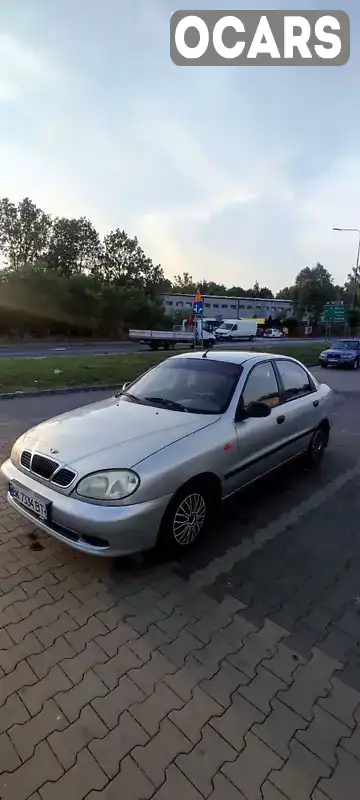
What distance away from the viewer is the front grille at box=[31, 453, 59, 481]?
2.83 metres

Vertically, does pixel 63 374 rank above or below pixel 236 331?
below

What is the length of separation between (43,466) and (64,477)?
257 millimetres

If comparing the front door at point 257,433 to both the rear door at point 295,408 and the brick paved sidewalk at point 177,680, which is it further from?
the brick paved sidewalk at point 177,680

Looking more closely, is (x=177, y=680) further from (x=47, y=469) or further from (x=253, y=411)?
(x=253, y=411)

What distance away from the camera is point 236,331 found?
41438 millimetres

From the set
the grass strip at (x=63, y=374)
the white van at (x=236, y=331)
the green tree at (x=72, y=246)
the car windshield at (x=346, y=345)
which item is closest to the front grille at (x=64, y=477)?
the grass strip at (x=63, y=374)

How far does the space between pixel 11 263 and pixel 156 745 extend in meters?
46.2

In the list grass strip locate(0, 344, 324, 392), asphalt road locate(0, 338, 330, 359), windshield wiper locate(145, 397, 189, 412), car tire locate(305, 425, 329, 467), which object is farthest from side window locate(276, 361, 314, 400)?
asphalt road locate(0, 338, 330, 359)

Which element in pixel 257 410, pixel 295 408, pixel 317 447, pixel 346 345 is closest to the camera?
pixel 257 410

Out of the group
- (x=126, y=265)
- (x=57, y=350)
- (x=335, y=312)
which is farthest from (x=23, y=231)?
(x=335, y=312)

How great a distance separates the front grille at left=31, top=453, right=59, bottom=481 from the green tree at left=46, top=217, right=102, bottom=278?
42.1 meters

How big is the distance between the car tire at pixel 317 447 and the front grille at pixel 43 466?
3358 mm

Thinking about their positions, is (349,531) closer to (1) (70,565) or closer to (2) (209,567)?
(2) (209,567)

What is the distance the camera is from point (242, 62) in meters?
5.69
